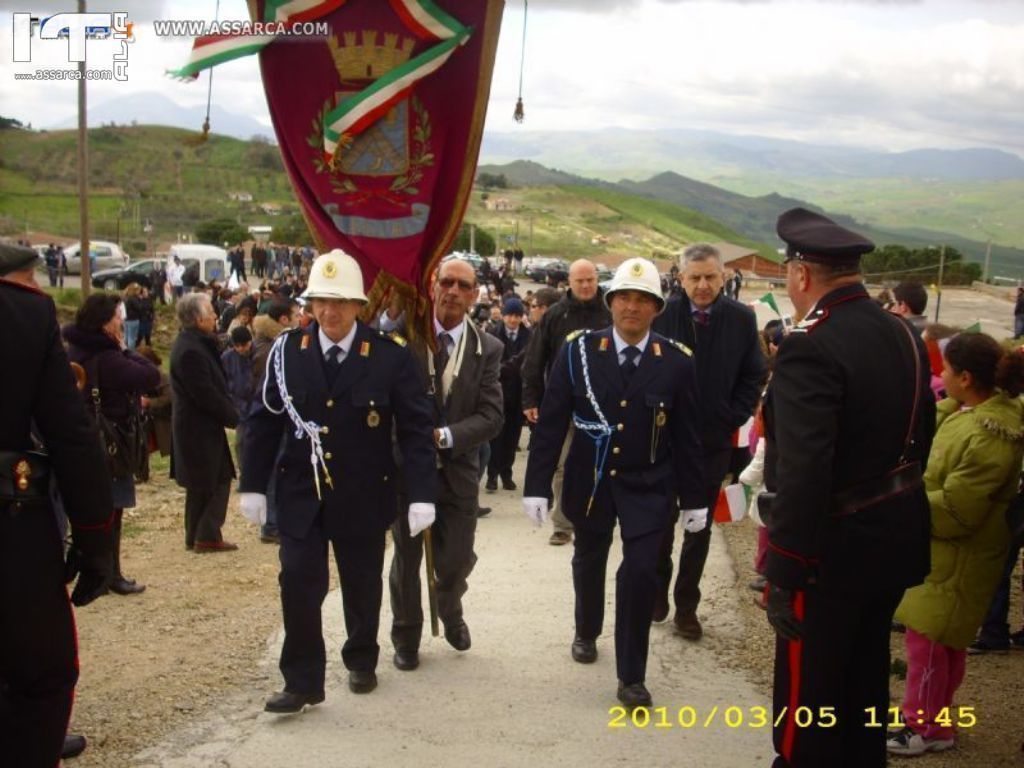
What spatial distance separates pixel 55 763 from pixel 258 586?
12.0ft

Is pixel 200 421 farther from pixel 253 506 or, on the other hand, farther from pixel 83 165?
pixel 83 165

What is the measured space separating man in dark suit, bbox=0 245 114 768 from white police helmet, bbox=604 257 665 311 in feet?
9.38

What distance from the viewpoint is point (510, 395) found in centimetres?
1161

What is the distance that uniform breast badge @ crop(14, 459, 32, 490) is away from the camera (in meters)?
3.87

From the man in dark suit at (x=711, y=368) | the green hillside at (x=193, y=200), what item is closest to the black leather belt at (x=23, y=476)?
the man in dark suit at (x=711, y=368)

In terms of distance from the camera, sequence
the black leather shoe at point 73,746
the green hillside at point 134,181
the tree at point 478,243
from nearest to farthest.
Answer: the black leather shoe at point 73,746, the tree at point 478,243, the green hillside at point 134,181

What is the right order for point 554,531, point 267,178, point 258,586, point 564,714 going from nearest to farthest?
point 564,714 → point 258,586 → point 554,531 → point 267,178

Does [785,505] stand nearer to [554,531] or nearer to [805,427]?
[805,427]

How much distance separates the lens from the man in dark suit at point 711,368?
660 centimetres

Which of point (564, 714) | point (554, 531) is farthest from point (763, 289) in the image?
point (564, 714)

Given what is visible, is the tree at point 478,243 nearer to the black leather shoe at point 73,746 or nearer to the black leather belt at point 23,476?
the black leather shoe at point 73,746

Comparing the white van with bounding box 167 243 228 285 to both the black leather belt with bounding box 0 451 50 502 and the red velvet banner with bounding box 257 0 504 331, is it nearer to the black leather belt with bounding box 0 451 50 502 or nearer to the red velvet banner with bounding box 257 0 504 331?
the red velvet banner with bounding box 257 0 504 331

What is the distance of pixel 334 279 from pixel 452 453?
1267 millimetres

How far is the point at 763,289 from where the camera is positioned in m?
51.3
